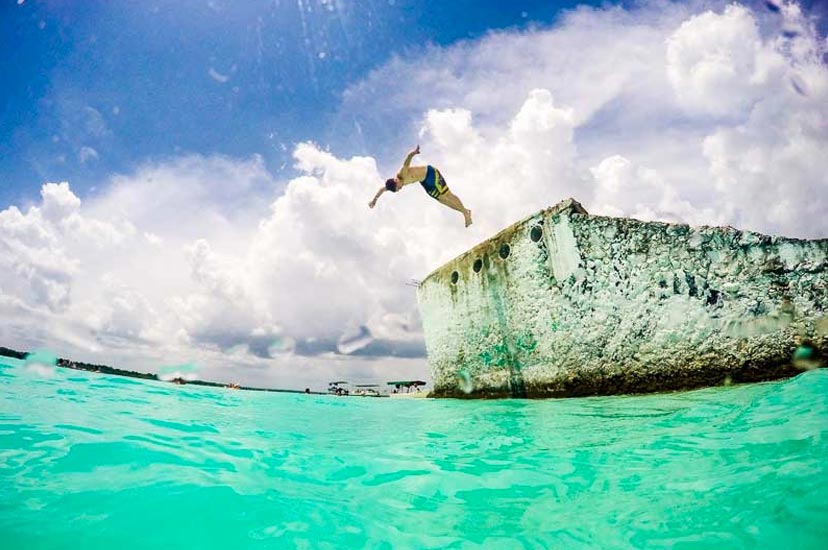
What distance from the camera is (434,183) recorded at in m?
7.58

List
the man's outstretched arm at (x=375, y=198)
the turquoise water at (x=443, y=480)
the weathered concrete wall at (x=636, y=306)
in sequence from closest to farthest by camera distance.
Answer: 1. the turquoise water at (x=443, y=480)
2. the weathered concrete wall at (x=636, y=306)
3. the man's outstretched arm at (x=375, y=198)

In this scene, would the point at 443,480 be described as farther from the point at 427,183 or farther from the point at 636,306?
the point at 427,183

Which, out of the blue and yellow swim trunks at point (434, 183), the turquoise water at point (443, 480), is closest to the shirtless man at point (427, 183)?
the blue and yellow swim trunks at point (434, 183)

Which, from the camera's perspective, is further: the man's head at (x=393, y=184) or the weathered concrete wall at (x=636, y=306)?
the man's head at (x=393, y=184)

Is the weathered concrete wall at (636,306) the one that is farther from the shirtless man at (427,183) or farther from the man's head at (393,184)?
the man's head at (393,184)

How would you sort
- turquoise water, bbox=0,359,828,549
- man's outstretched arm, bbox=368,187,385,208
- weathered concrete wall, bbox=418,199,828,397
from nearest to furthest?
1. turquoise water, bbox=0,359,828,549
2. weathered concrete wall, bbox=418,199,828,397
3. man's outstretched arm, bbox=368,187,385,208

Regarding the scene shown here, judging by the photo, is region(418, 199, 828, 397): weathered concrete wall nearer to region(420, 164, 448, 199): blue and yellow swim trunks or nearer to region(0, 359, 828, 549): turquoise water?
region(0, 359, 828, 549): turquoise water

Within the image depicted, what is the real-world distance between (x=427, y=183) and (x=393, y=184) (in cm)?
83

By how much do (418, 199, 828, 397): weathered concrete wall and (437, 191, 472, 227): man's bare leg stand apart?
0.95 m

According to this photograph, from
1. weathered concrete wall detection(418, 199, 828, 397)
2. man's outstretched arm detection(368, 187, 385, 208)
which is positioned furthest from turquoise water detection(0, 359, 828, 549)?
man's outstretched arm detection(368, 187, 385, 208)

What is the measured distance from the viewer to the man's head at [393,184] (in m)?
7.05

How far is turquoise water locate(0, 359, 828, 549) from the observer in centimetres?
249

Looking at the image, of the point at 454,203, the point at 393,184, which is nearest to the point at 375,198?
the point at 393,184

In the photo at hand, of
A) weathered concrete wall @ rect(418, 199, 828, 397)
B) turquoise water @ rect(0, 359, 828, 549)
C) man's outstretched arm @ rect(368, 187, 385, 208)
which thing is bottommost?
turquoise water @ rect(0, 359, 828, 549)
